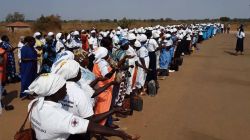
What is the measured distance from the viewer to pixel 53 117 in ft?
9.45

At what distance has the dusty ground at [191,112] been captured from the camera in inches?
274

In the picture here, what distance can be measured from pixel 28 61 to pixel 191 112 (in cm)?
416

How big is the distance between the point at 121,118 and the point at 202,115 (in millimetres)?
1822

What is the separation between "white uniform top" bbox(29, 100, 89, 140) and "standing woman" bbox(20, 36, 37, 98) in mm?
6246

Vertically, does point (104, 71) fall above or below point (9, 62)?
above

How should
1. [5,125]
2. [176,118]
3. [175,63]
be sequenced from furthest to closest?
[175,63], [176,118], [5,125]

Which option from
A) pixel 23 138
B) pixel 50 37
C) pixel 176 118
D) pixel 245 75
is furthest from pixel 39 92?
pixel 245 75

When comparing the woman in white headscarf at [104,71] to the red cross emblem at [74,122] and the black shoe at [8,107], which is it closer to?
the red cross emblem at [74,122]

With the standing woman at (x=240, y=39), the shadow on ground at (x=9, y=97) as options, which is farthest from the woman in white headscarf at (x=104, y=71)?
the standing woman at (x=240, y=39)

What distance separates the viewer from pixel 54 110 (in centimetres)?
292

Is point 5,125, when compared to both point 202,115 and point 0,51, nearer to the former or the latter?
point 0,51

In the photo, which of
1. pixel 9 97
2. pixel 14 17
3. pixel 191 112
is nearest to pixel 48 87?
pixel 191 112

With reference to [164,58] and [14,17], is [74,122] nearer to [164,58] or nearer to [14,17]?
[164,58]

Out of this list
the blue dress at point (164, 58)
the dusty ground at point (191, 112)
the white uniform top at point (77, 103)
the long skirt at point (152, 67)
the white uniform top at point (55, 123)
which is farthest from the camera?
the blue dress at point (164, 58)
